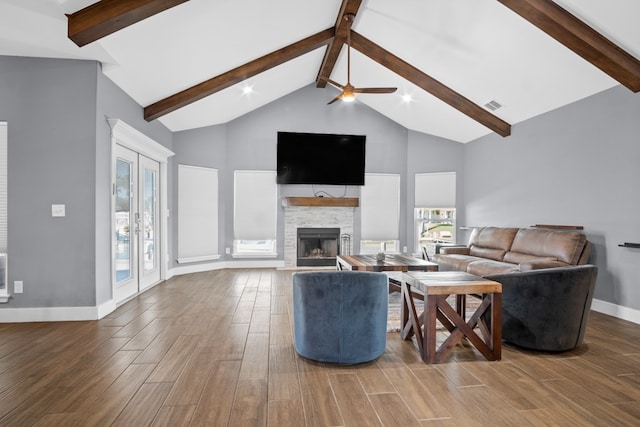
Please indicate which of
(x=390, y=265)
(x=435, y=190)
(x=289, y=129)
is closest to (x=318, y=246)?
(x=289, y=129)

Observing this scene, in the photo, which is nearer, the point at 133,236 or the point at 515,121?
the point at 133,236

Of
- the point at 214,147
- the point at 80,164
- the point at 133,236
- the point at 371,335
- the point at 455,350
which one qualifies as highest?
the point at 214,147

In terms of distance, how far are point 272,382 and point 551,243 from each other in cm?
412

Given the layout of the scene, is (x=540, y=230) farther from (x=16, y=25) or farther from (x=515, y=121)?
(x=16, y=25)

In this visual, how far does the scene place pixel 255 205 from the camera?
741 cm

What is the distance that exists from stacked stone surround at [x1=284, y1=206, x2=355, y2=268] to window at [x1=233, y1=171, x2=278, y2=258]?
0.28 metres

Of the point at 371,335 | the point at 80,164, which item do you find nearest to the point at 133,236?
the point at 80,164

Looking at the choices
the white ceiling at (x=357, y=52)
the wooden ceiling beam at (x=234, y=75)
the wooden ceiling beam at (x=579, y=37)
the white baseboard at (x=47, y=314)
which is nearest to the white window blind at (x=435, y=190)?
the white ceiling at (x=357, y=52)

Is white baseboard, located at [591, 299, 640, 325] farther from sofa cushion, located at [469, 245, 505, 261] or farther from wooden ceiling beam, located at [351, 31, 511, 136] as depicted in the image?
wooden ceiling beam, located at [351, 31, 511, 136]

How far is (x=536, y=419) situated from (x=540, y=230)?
3638 mm

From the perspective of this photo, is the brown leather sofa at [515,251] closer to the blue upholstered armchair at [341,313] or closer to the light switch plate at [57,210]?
the blue upholstered armchair at [341,313]

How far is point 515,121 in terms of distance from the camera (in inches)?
233

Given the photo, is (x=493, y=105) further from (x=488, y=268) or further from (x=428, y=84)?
(x=488, y=268)

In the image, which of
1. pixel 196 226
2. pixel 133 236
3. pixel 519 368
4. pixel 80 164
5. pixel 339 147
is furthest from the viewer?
pixel 339 147
